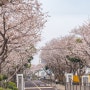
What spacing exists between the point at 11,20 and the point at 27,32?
3.58 ft

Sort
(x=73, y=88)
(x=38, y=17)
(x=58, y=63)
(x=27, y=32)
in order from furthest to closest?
(x=58, y=63)
(x=73, y=88)
(x=27, y=32)
(x=38, y=17)

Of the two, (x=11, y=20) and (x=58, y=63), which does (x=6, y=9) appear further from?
(x=58, y=63)

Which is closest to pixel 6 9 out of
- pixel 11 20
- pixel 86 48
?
pixel 11 20

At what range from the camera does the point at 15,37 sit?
533 inches

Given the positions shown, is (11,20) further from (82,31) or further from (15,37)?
(82,31)

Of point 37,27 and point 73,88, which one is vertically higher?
Answer: point 37,27

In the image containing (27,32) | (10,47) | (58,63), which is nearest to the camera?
(27,32)

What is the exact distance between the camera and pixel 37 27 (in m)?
14.4

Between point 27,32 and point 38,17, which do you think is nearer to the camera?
point 38,17

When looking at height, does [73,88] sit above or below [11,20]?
below

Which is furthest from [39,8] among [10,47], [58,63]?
[58,63]

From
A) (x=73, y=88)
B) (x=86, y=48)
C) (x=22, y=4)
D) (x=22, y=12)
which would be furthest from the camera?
(x=86, y=48)

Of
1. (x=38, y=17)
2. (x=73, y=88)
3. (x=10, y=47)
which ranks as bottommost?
(x=73, y=88)

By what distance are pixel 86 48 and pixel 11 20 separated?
25912 millimetres
